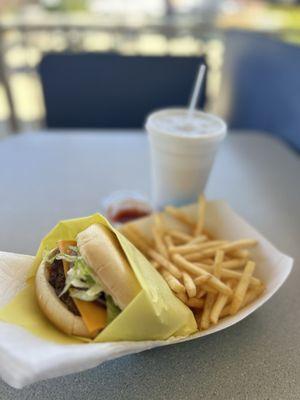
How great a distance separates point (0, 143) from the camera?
1.67 m

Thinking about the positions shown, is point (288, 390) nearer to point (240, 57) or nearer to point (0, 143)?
point (0, 143)

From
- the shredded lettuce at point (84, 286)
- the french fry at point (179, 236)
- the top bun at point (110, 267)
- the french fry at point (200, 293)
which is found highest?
the top bun at point (110, 267)

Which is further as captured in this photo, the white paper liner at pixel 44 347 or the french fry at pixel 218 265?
the french fry at pixel 218 265

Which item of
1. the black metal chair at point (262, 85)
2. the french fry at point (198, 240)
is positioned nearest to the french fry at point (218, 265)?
the french fry at point (198, 240)

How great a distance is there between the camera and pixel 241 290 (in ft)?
2.58

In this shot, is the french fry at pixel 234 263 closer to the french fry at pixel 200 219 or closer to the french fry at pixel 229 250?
the french fry at pixel 229 250

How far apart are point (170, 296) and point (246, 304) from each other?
0.22 metres

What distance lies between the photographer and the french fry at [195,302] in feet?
2.50

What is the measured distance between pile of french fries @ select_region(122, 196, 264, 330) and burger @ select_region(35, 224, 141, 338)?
151mm

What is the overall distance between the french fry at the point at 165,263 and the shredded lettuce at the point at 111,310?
7.4 inches

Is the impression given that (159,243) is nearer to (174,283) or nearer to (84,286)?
(174,283)

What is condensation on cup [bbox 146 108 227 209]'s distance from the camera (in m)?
1.04

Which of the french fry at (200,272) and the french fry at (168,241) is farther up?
the french fry at (200,272)

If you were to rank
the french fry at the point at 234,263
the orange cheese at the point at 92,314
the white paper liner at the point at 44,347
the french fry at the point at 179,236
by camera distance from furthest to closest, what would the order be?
1. the french fry at the point at 179,236
2. the french fry at the point at 234,263
3. the orange cheese at the point at 92,314
4. the white paper liner at the point at 44,347
